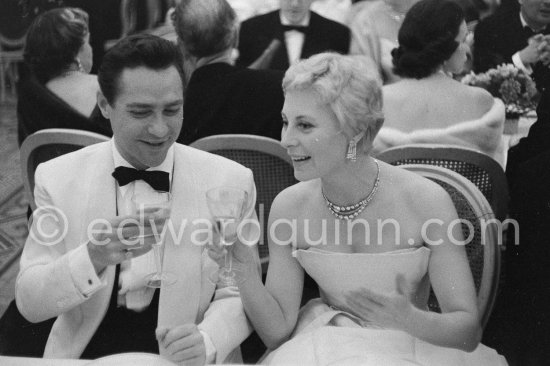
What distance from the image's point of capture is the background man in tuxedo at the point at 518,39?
2.04 m

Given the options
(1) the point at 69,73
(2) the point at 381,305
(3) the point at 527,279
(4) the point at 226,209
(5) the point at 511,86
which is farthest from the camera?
(1) the point at 69,73

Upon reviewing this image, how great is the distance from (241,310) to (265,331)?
3.3 inches

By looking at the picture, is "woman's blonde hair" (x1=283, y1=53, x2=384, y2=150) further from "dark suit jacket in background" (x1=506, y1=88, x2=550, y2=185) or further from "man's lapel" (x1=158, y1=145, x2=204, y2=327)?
"dark suit jacket in background" (x1=506, y1=88, x2=550, y2=185)

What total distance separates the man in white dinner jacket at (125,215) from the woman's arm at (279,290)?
63mm

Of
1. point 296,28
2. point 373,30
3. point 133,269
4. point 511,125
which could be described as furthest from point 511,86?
point 133,269

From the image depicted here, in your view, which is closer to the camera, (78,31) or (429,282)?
(429,282)

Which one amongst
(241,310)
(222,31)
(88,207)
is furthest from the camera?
(222,31)

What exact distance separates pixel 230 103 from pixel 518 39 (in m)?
0.96

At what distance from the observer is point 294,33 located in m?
2.22

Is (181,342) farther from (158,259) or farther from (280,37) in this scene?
(280,37)

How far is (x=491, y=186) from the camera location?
→ 214cm

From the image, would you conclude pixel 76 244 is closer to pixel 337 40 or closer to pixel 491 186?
pixel 337 40

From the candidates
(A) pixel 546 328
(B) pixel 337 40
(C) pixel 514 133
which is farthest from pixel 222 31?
(A) pixel 546 328

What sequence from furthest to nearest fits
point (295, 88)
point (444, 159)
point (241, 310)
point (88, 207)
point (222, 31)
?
point (222, 31) < point (444, 159) < point (88, 207) < point (241, 310) < point (295, 88)
